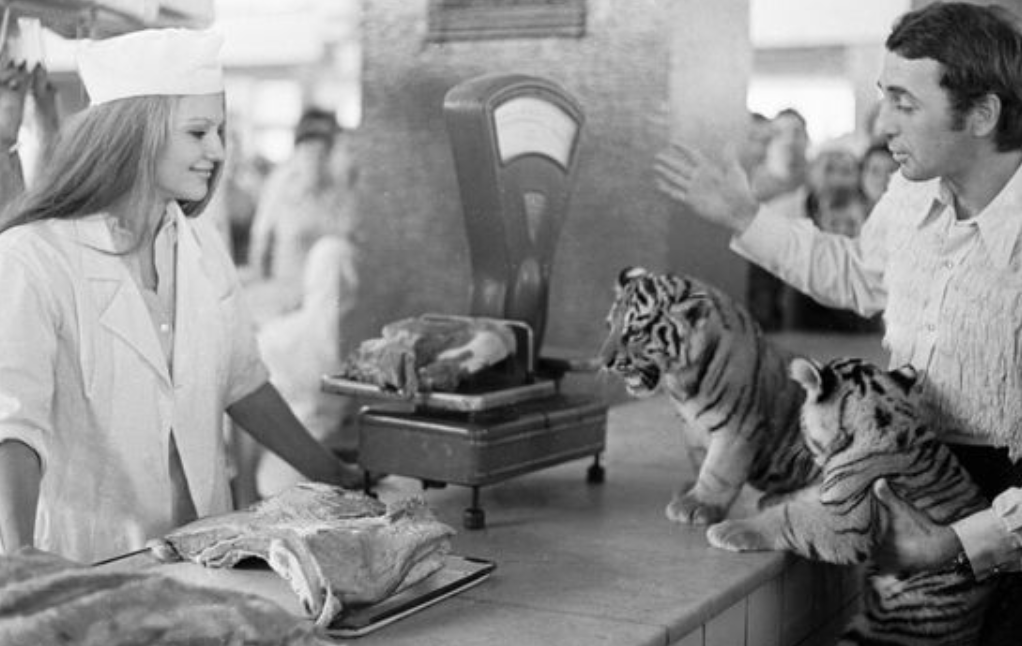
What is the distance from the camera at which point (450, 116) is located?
2590 mm

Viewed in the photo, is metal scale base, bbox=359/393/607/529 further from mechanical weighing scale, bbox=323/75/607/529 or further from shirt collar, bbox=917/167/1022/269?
shirt collar, bbox=917/167/1022/269

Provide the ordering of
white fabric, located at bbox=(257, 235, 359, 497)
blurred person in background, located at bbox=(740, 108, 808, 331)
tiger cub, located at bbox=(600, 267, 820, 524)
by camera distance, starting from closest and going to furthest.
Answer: tiger cub, located at bbox=(600, 267, 820, 524), blurred person in background, located at bbox=(740, 108, 808, 331), white fabric, located at bbox=(257, 235, 359, 497)

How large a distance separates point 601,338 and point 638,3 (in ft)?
2.61

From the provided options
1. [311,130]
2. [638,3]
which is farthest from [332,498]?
[311,130]

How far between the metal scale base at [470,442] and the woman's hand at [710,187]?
0.42 m

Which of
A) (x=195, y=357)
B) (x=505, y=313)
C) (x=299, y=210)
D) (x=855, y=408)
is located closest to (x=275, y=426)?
(x=195, y=357)

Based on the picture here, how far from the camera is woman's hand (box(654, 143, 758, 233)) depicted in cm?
245

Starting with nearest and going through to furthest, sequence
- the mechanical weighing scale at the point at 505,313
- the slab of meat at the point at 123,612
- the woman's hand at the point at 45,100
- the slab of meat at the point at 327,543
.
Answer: the slab of meat at the point at 123,612
the slab of meat at the point at 327,543
the mechanical weighing scale at the point at 505,313
the woman's hand at the point at 45,100

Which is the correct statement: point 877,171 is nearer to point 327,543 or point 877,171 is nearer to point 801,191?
point 801,191

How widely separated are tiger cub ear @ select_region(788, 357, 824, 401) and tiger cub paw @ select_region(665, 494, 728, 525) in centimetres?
32

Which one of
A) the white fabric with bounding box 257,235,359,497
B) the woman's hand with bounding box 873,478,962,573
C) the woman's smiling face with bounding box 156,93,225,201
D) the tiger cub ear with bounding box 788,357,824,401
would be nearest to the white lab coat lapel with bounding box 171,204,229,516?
the woman's smiling face with bounding box 156,93,225,201

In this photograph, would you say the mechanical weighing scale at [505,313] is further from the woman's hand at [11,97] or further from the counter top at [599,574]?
the woman's hand at [11,97]

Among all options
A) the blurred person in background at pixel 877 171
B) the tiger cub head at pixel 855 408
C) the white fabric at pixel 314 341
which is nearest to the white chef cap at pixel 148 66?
the tiger cub head at pixel 855 408

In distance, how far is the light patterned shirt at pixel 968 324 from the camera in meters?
2.02
